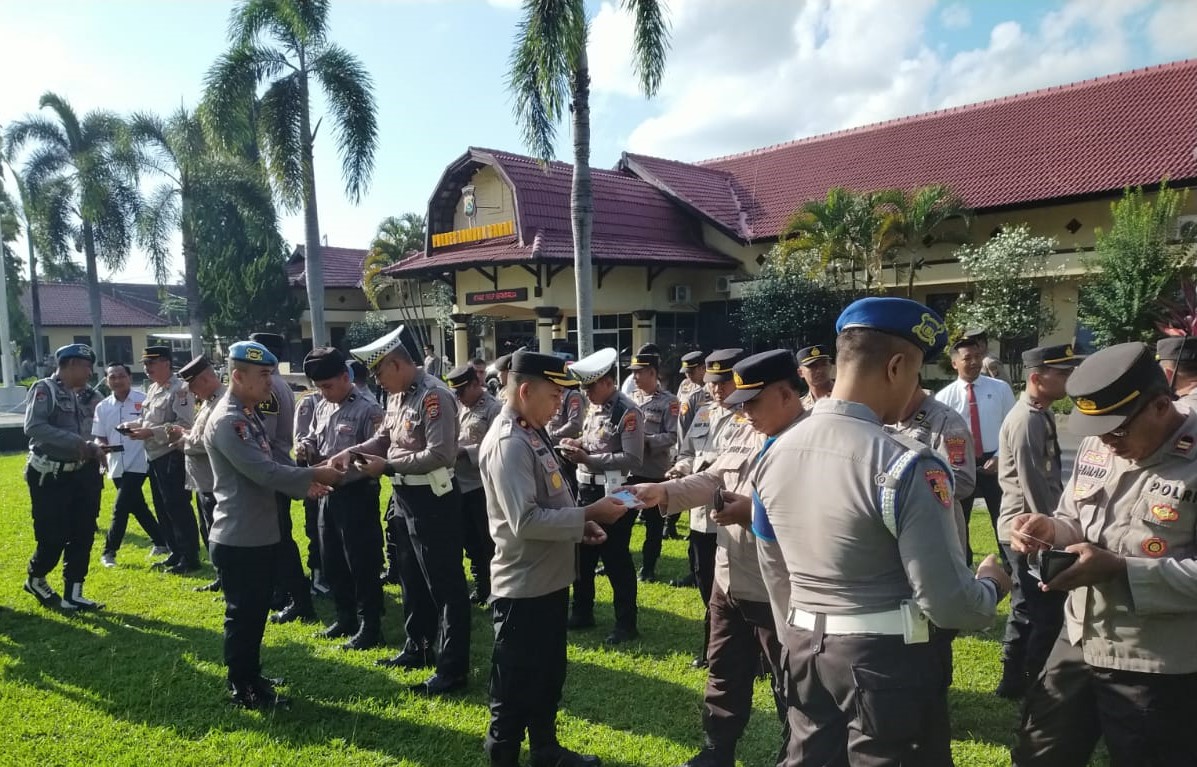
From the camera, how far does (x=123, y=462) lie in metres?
6.95

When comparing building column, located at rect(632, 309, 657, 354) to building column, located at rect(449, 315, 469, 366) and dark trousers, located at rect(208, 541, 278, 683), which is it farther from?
dark trousers, located at rect(208, 541, 278, 683)

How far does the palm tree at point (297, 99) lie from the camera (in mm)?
15891

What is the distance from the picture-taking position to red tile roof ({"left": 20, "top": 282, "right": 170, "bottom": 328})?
39.2 metres

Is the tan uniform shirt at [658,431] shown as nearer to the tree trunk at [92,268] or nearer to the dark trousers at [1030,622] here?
the dark trousers at [1030,622]

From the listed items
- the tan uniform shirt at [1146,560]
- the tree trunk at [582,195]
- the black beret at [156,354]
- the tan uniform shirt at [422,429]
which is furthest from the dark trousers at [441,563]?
the tree trunk at [582,195]

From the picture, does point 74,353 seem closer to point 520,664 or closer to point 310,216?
point 520,664

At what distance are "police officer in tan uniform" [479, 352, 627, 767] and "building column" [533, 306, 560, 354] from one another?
16.6 metres

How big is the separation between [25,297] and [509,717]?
4843 centimetres

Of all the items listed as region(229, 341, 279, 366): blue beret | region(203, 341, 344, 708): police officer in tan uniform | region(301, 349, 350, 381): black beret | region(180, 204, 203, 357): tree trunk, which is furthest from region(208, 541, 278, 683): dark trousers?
region(180, 204, 203, 357): tree trunk

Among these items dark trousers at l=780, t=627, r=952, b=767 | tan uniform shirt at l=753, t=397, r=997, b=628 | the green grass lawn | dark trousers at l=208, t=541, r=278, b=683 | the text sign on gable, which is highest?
the text sign on gable

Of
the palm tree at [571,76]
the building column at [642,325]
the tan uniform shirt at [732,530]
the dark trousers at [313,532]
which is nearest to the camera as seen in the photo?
the tan uniform shirt at [732,530]

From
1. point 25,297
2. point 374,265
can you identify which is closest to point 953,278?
point 374,265

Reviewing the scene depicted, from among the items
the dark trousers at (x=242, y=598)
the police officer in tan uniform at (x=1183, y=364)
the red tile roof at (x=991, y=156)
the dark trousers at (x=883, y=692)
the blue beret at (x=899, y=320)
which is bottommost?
the dark trousers at (x=242, y=598)

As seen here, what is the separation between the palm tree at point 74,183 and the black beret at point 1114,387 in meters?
30.0
